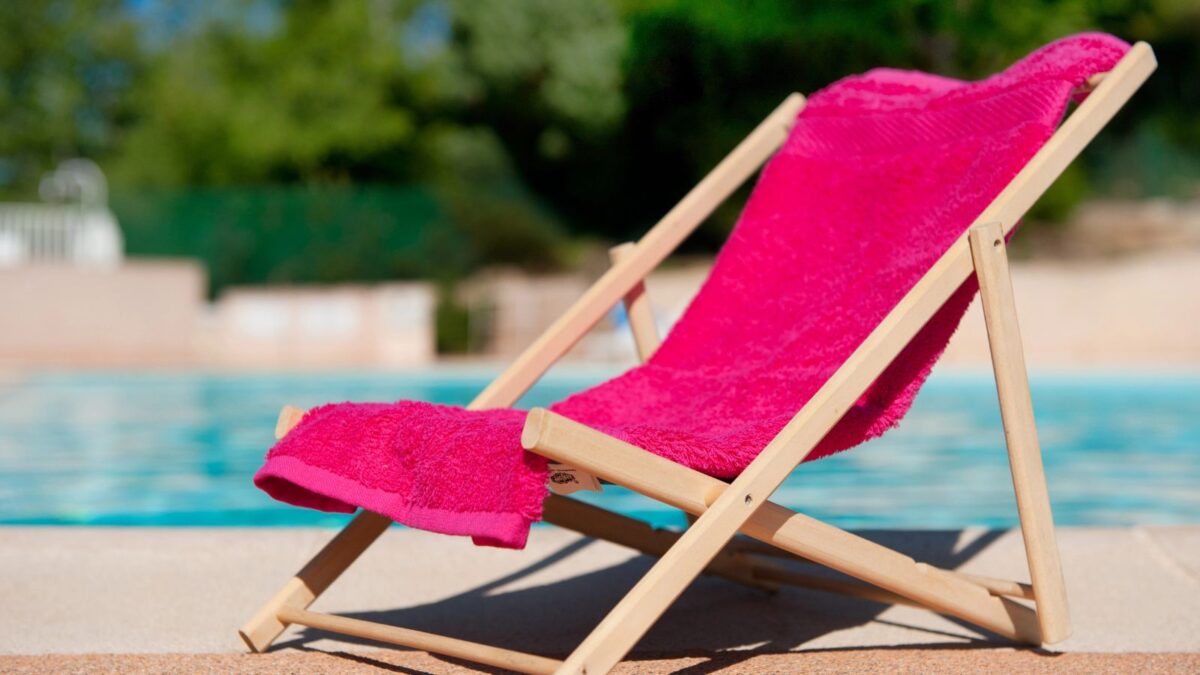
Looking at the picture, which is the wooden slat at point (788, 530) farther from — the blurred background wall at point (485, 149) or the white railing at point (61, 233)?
the white railing at point (61, 233)

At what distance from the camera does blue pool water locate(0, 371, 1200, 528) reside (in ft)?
15.1

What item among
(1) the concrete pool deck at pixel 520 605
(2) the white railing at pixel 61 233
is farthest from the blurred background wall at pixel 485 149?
(1) the concrete pool deck at pixel 520 605

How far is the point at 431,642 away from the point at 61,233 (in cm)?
1154

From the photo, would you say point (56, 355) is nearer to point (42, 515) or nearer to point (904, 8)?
point (42, 515)

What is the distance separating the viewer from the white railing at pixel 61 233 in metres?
12.2

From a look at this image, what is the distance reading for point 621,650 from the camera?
170 cm

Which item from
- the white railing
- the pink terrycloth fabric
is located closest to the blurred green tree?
the white railing

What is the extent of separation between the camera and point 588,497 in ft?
16.1

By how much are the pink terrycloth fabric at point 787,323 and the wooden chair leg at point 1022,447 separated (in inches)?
3.4

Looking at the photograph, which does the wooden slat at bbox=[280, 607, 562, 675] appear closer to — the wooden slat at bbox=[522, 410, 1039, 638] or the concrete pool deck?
the concrete pool deck

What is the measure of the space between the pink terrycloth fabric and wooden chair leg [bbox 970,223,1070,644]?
0.09m

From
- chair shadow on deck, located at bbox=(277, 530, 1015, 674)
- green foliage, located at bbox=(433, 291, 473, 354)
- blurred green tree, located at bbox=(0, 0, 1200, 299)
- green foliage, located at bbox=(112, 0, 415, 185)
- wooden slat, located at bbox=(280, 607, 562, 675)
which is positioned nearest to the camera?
wooden slat, located at bbox=(280, 607, 562, 675)

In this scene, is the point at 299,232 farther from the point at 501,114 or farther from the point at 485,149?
the point at 501,114

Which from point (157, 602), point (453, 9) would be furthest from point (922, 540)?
point (453, 9)
